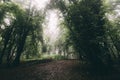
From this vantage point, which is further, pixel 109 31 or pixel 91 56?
pixel 109 31

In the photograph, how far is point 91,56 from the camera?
618 inches

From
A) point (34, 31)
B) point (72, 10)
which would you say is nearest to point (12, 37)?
point (34, 31)

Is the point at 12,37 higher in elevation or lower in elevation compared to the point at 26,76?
higher

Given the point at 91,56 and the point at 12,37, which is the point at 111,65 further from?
the point at 12,37

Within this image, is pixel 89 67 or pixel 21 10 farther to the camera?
pixel 21 10

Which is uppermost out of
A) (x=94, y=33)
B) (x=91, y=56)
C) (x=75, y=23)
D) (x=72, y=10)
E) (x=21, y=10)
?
(x=21, y=10)

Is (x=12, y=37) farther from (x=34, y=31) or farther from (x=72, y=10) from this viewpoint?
(x=72, y=10)

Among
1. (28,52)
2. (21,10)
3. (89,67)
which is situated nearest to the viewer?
(89,67)

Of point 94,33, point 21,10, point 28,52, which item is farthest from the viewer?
point 28,52

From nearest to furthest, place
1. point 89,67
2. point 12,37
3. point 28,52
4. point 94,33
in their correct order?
point 94,33 → point 89,67 → point 12,37 → point 28,52

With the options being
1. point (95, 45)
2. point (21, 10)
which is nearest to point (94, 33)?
point (95, 45)

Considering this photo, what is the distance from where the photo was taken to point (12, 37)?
2300 centimetres

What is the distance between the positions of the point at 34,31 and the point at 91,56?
10.9m

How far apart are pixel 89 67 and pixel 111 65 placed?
2.31m
